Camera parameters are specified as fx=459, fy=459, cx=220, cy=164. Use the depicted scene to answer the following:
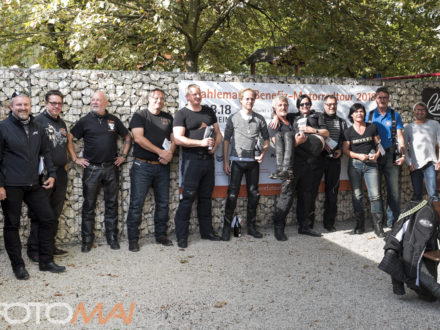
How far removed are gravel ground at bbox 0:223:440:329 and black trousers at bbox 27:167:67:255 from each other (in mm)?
301

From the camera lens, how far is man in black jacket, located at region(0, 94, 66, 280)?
4.89 m

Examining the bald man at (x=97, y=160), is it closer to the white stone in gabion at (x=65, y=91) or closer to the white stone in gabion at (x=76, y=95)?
the white stone in gabion at (x=76, y=95)

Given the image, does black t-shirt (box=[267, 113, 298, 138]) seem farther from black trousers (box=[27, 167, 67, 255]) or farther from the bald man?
black trousers (box=[27, 167, 67, 255])

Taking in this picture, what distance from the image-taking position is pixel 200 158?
251 inches

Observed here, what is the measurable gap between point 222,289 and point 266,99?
3.48m

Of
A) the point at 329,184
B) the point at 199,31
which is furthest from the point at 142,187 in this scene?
the point at 199,31

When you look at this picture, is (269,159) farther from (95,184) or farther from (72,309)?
(72,309)

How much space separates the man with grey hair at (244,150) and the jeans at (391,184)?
204 cm

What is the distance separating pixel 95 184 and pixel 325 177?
3.54m

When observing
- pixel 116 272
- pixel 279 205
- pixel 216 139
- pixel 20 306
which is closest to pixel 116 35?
pixel 216 139

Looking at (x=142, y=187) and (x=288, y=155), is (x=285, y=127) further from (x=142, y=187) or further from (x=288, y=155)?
(x=142, y=187)

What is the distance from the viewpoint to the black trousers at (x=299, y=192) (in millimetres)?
6723

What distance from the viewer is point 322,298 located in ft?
14.9

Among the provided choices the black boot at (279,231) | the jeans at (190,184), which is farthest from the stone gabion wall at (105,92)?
the black boot at (279,231)
